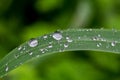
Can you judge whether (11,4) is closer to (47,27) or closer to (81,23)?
(47,27)

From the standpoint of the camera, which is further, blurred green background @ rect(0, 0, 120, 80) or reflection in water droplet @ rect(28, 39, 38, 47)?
blurred green background @ rect(0, 0, 120, 80)

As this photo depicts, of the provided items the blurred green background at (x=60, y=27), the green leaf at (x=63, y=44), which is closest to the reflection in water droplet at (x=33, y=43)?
the green leaf at (x=63, y=44)

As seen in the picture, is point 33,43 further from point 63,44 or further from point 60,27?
point 60,27

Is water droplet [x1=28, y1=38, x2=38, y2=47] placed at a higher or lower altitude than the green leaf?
higher

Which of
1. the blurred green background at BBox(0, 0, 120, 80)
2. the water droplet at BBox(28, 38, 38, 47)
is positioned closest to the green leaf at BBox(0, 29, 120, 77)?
the water droplet at BBox(28, 38, 38, 47)

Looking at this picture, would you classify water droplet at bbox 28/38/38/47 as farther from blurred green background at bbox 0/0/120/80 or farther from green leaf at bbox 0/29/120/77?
blurred green background at bbox 0/0/120/80

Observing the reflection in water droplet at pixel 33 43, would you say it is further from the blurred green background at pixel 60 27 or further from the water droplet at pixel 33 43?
the blurred green background at pixel 60 27
